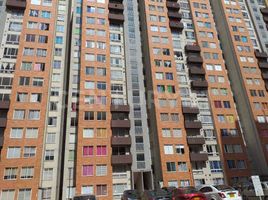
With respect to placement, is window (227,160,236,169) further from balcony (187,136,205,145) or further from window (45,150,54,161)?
window (45,150,54,161)

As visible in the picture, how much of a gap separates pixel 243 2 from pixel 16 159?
6677 centimetres

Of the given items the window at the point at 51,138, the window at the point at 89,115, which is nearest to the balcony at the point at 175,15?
the window at the point at 89,115

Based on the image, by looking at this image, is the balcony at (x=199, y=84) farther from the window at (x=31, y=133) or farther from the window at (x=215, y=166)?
the window at (x=31, y=133)

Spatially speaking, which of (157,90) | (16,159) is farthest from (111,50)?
(16,159)

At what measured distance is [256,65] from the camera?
53.5 m

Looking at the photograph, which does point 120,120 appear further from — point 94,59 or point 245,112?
point 245,112

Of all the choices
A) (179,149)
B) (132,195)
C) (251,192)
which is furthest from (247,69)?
(132,195)

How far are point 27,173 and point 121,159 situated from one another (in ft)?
46.7

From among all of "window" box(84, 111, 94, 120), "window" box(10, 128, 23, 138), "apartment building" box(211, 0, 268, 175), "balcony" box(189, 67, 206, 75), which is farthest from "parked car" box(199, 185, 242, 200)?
"balcony" box(189, 67, 206, 75)

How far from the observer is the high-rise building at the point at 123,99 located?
3825 centimetres

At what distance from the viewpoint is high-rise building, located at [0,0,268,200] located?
1506 inches

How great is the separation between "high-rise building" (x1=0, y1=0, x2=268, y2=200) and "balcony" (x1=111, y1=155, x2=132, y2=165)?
0.52 ft

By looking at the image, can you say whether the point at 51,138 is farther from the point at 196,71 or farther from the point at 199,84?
the point at 196,71

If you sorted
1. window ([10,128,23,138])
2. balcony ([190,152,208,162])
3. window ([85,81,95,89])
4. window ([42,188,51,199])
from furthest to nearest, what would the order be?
window ([85,81,95,89])
balcony ([190,152,208,162])
window ([10,128,23,138])
window ([42,188,51,199])
